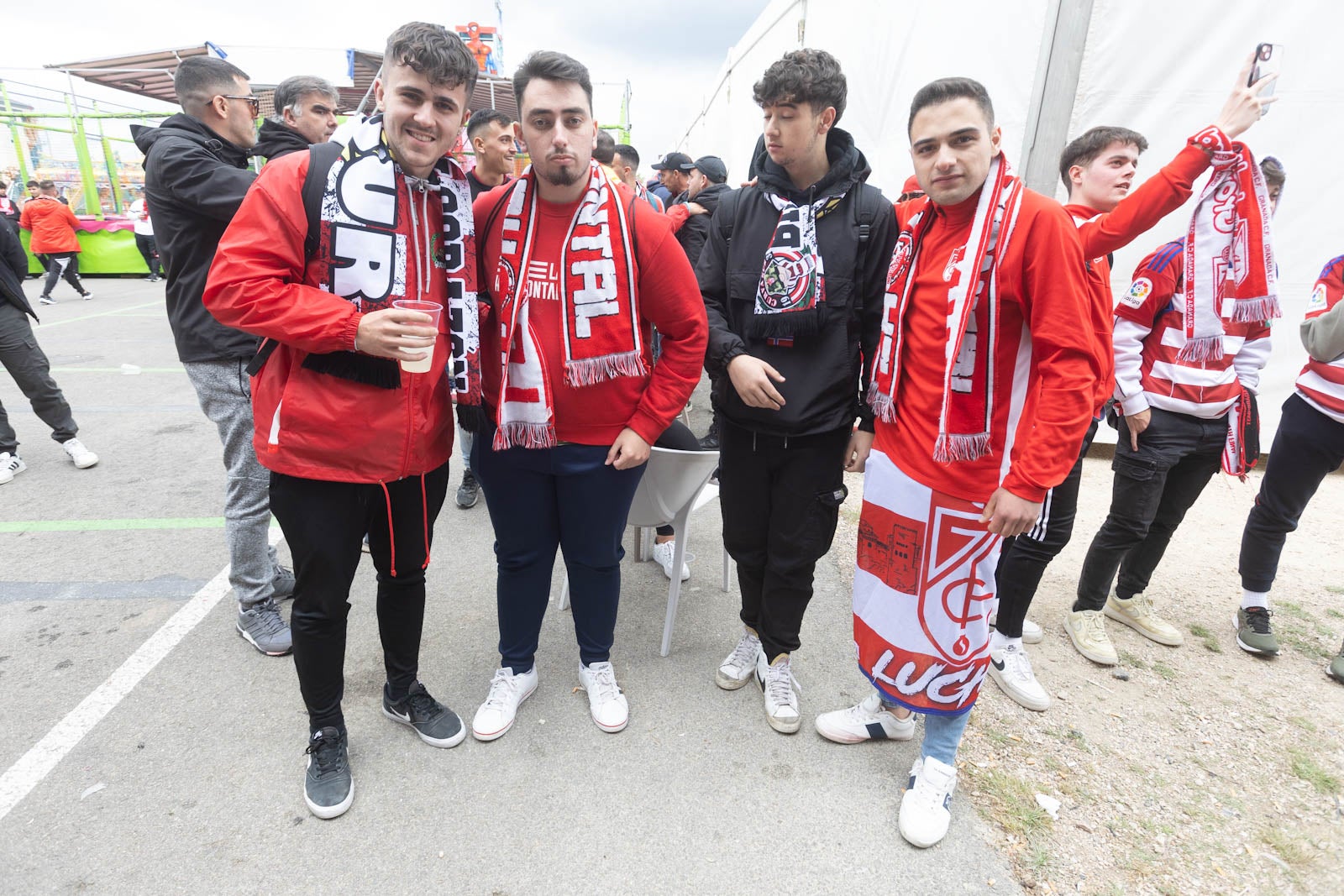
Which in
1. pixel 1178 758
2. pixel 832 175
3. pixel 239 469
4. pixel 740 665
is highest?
pixel 832 175

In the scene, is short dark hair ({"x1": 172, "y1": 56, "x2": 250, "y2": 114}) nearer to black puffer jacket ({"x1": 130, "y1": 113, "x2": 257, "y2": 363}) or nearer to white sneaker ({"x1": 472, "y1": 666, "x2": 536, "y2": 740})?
black puffer jacket ({"x1": 130, "y1": 113, "x2": 257, "y2": 363})

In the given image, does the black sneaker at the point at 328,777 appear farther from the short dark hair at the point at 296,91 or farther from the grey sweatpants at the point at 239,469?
the short dark hair at the point at 296,91

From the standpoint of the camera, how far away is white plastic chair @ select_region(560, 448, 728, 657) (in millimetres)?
2533

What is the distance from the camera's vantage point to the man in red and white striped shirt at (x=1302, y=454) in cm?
259

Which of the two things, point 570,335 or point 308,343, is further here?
point 570,335

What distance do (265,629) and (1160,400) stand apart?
3629 mm

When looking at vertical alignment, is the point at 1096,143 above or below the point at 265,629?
above

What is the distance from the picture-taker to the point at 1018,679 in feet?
8.31

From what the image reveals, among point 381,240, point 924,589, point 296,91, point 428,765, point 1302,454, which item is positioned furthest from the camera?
point 296,91

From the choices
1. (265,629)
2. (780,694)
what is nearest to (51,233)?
(265,629)

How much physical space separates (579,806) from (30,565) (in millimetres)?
3069

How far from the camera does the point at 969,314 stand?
165 cm

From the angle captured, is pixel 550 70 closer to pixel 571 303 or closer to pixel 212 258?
pixel 571 303

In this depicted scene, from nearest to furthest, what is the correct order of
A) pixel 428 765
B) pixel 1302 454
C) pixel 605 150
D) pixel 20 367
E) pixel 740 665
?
pixel 428 765 → pixel 740 665 → pixel 1302 454 → pixel 20 367 → pixel 605 150
